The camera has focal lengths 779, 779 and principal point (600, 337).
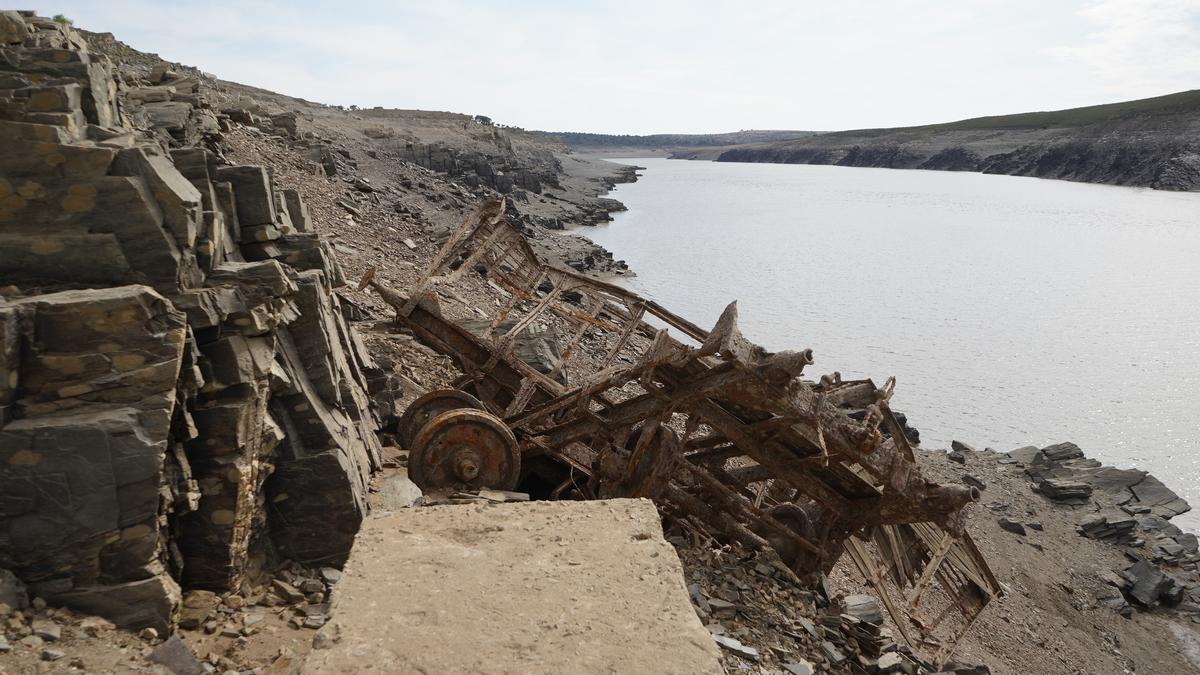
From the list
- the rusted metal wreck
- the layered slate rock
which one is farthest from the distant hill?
the layered slate rock

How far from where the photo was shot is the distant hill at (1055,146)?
80.9 metres

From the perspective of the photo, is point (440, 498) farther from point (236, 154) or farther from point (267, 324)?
point (236, 154)

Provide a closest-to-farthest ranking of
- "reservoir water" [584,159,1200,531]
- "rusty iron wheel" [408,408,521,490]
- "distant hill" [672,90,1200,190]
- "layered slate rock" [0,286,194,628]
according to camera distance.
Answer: "layered slate rock" [0,286,194,628] < "rusty iron wheel" [408,408,521,490] < "reservoir water" [584,159,1200,531] < "distant hill" [672,90,1200,190]

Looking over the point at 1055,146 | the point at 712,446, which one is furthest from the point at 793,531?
the point at 1055,146

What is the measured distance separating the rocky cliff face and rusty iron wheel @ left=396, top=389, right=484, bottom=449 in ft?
6.93

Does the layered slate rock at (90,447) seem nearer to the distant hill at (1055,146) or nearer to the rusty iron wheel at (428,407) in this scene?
the rusty iron wheel at (428,407)

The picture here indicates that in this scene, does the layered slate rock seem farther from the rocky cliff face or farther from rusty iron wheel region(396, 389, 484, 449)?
rusty iron wheel region(396, 389, 484, 449)

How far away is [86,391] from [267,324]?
5.13ft

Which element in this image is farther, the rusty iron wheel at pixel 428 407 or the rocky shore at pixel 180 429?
the rusty iron wheel at pixel 428 407

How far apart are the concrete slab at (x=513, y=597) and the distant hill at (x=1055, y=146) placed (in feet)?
298

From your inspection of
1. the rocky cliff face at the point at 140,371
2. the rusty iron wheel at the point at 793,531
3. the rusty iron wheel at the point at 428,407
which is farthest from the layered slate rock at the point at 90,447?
the rusty iron wheel at the point at 793,531

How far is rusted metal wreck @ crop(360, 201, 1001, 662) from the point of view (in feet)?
26.3

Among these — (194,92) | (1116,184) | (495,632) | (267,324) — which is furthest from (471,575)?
(1116,184)

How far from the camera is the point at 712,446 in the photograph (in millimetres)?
10000
